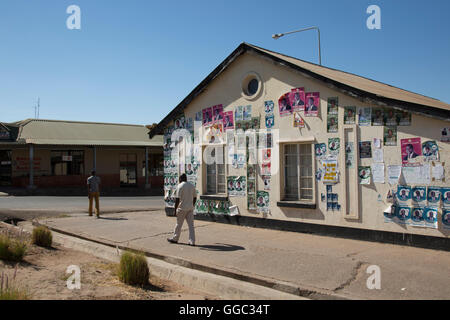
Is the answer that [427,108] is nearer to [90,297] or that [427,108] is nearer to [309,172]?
[309,172]

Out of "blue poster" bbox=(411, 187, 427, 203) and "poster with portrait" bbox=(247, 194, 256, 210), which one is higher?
"blue poster" bbox=(411, 187, 427, 203)

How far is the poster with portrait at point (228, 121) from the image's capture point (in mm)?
11000

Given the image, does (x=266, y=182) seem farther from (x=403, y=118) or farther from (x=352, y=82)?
(x=403, y=118)

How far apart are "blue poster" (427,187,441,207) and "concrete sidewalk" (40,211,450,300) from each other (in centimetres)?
93

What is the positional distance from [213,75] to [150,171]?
22.3 metres

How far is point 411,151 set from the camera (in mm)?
7633

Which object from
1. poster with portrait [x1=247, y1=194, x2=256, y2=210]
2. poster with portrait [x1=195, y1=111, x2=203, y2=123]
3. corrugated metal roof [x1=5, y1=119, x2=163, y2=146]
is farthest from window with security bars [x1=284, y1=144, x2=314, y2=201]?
corrugated metal roof [x1=5, y1=119, x2=163, y2=146]

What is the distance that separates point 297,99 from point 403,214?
3.64 m

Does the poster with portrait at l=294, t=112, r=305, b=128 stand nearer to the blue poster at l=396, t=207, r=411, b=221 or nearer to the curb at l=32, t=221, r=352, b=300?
the blue poster at l=396, t=207, r=411, b=221

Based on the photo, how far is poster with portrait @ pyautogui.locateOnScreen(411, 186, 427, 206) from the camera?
24.5 ft

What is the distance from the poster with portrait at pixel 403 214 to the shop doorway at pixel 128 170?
1027 inches

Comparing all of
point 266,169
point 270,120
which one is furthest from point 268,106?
point 266,169

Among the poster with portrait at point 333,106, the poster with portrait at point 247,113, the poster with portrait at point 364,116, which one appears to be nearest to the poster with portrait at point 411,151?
the poster with portrait at point 364,116

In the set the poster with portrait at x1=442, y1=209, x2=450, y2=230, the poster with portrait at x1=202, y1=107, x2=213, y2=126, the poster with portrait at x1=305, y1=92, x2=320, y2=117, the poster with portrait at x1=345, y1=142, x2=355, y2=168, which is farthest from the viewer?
the poster with portrait at x1=202, y1=107, x2=213, y2=126
